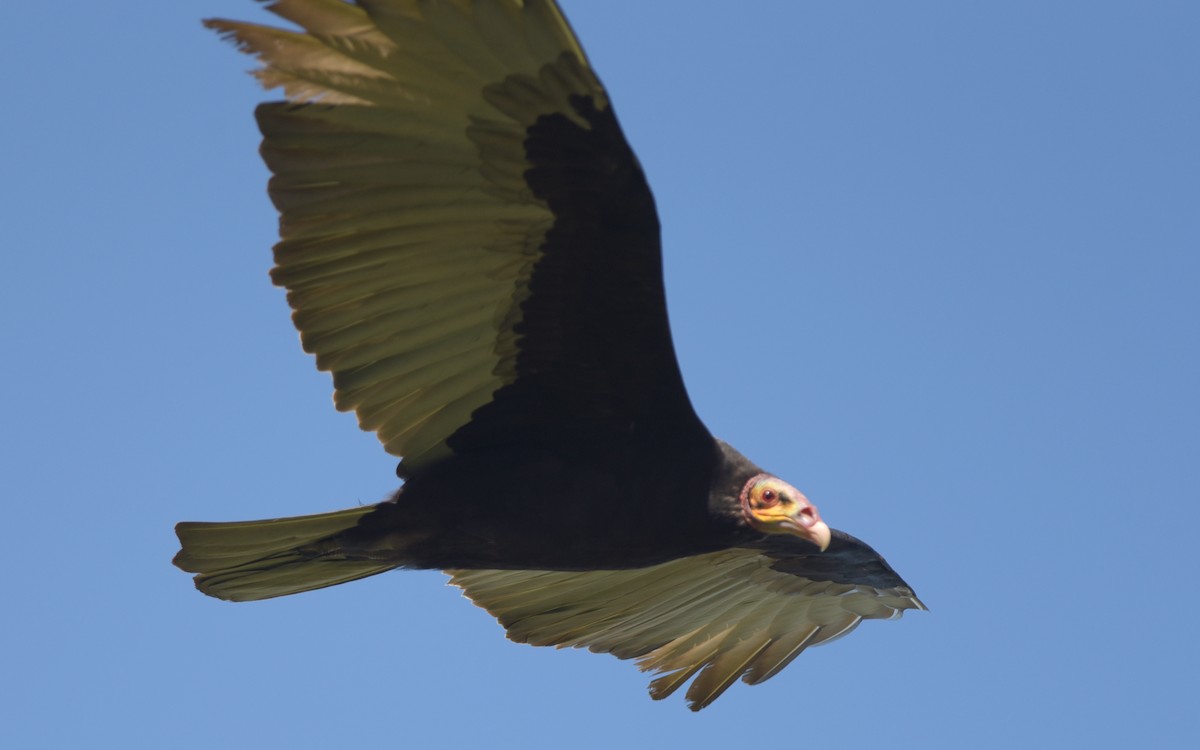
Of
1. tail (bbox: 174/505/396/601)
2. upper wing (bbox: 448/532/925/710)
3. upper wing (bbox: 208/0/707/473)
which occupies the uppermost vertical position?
upper wing (bbox: 208/0/707/473)

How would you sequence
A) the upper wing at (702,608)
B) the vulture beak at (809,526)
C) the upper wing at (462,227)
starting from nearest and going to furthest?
the upper wing at (462,227) < the vulture beak at (809,526) < the upper wing at (702,608)

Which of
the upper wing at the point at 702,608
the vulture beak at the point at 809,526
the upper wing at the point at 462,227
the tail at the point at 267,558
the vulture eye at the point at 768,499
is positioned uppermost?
the upper wing at the point at 462,227

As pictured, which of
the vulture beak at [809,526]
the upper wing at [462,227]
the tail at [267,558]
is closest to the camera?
the upper wing at [462,227]

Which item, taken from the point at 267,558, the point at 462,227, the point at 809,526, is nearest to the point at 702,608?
the point at 809,526

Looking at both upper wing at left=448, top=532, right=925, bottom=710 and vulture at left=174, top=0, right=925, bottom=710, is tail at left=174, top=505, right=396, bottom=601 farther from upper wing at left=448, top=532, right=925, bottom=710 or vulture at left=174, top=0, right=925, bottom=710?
upper wing at left=448, top=532, right=925, bottom=710

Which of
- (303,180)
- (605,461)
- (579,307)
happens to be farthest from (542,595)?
(303,180)

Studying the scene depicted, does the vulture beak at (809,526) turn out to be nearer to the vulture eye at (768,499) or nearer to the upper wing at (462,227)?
the vulture eye at (768,499)

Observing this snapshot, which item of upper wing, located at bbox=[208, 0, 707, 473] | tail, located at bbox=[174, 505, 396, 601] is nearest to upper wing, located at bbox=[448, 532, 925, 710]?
tail, located at bbox=[174, 505, 396, 601]

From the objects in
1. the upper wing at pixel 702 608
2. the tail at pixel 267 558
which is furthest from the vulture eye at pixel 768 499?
the tail at pixel 267 558

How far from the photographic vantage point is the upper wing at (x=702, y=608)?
7254 millimetres

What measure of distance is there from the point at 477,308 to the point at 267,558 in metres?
1.31

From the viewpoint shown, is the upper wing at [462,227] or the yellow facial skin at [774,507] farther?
the yellow facial skin at [774,507]

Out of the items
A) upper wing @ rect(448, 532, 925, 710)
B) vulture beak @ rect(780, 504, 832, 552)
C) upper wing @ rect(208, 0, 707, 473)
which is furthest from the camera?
upper wing @ rect(448, 532, 925, 710)

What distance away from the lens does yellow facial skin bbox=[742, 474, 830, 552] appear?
592 cm
